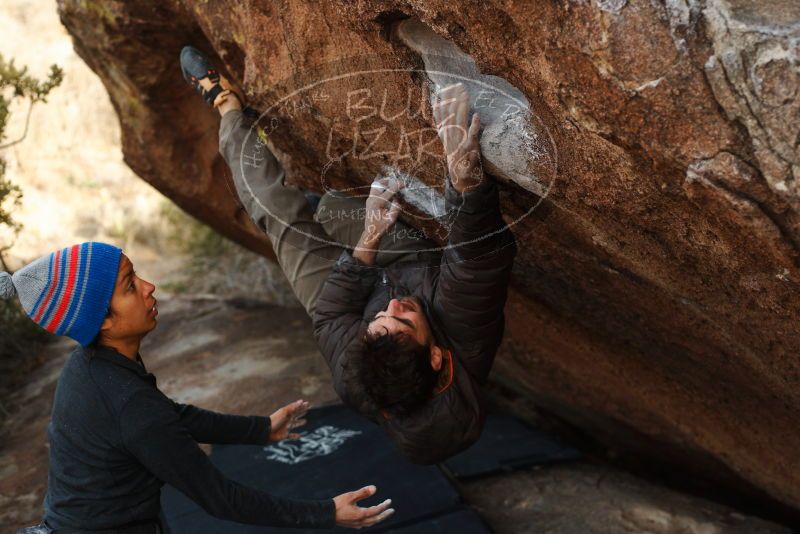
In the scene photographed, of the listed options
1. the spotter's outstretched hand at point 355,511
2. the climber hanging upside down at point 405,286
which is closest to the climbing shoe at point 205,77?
the climber hanging upside down at point 405,286

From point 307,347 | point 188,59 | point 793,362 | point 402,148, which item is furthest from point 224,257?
point 793,362

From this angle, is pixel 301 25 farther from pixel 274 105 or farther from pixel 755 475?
pixel 755 475

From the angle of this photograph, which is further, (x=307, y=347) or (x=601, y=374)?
(x=307, y=347)

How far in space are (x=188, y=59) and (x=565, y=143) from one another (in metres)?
2.03

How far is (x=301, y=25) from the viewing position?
8.58 feet

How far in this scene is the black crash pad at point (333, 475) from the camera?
3.43 meters

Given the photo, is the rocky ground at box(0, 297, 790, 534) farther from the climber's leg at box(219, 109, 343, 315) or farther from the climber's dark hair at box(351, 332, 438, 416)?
the climber's leg at box(219, 109, 343, 315)

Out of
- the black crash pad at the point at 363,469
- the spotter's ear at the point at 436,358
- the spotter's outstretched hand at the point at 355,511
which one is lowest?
the black crash pad at the point at 363,469

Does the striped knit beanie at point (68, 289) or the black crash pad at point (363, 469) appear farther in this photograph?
the black crash pad at point (363, 469)

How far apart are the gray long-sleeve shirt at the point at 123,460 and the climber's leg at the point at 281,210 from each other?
1118 millimetres

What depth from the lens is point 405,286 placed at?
9.58 feet

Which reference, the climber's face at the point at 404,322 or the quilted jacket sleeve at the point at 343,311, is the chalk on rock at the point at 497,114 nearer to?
the climber's face at the point at 404,322

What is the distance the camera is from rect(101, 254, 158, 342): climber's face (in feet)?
6.93

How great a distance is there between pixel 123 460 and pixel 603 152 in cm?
153
